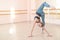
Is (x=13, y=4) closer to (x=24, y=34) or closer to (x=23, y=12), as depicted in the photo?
(x=23, y=12)

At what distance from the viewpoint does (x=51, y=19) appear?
195 inches

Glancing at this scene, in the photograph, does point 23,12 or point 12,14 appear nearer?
point 12,14

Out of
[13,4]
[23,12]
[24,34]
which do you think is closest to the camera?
[24,34]

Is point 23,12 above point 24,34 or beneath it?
above

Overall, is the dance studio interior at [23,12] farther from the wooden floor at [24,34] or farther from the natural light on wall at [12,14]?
the wooden floor at [24,34]

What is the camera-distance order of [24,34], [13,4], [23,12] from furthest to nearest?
[23,12], [13,4], [24,34]

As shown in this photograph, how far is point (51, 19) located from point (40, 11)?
7.44 ft

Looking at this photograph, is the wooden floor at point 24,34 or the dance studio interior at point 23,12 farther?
the dance studio interior at point 23,12

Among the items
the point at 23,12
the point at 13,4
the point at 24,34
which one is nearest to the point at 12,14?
the point at 13,4

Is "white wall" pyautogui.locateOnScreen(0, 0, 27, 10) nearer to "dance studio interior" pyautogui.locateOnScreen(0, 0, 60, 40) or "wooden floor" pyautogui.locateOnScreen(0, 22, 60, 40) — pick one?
"dance studio interior" pyautogui.locateOnScreen(0, 0, 60, 40)

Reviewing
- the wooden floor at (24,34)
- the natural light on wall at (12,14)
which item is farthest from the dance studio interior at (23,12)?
Answer: the wooden floor at (24,34)

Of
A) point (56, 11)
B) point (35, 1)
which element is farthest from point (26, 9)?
point (56, 11)

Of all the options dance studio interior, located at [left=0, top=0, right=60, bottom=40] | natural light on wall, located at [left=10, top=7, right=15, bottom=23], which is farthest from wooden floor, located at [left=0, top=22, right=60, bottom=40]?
natural light on wall, located at [left=10, top=7, right=15, bottom=23]

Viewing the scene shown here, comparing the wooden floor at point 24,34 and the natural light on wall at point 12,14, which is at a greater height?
the natural light on wall at point 12,14
